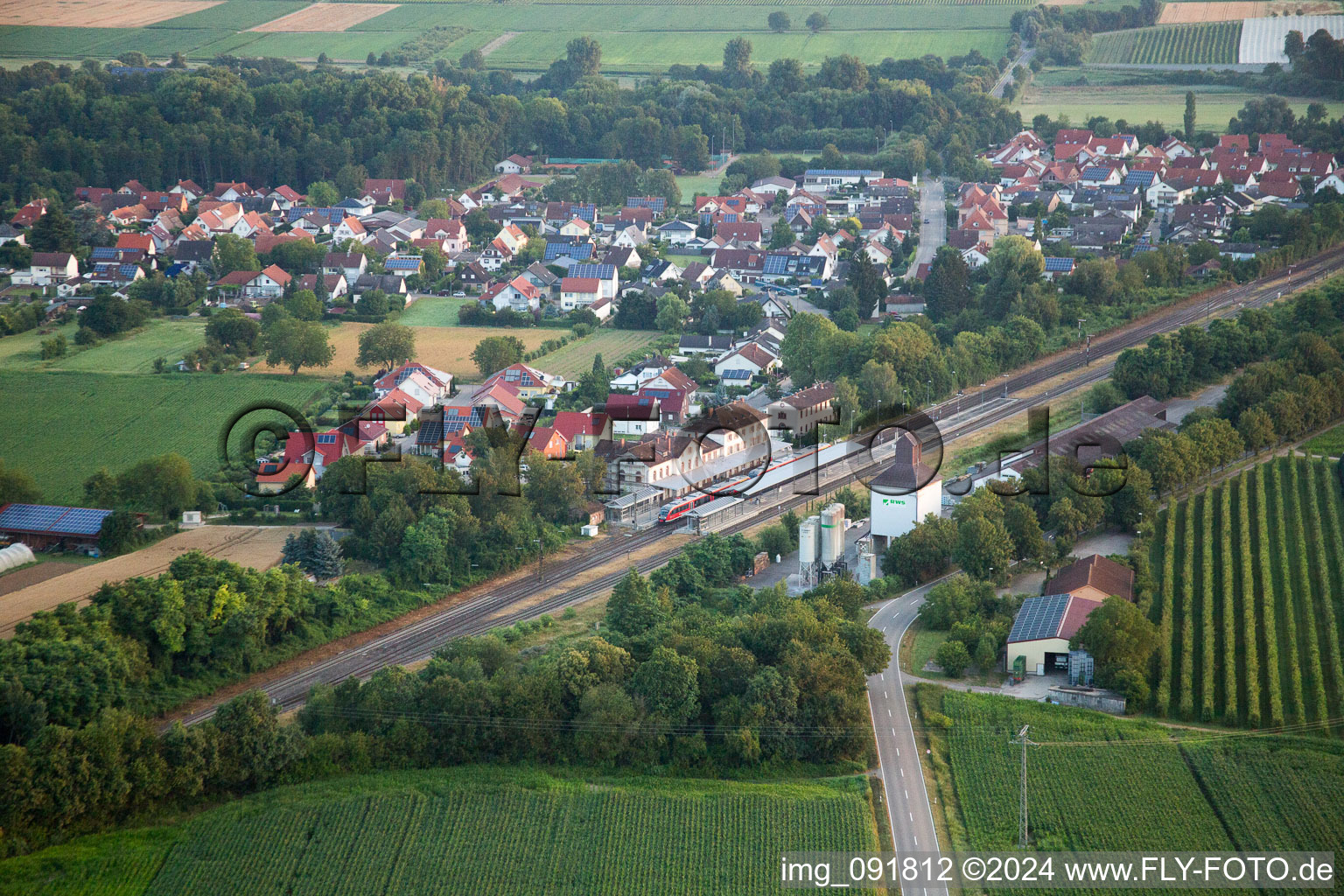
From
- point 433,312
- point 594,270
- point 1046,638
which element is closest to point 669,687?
point 1046,638

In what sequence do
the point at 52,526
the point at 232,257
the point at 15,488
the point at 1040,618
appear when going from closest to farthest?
the point at 1040,618, the point at 52,526, the point at 15,488, the point at 232,257

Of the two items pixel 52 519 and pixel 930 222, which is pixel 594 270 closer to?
pixel 930 222

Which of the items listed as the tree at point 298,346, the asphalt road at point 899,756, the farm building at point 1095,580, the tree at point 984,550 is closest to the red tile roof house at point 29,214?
the tree at point 298,346

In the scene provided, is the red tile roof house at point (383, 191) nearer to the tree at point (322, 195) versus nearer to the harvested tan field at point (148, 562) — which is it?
the tree at point (322, 195)

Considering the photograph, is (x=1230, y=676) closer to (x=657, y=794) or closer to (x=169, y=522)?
(x=657, y=794)

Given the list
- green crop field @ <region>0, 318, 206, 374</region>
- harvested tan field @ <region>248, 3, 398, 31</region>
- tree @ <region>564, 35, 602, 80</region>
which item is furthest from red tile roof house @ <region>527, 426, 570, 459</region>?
harvested tan field @ <region>248, 3, 398, 31</region>

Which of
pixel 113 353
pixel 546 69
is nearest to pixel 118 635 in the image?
pixel 113 353
